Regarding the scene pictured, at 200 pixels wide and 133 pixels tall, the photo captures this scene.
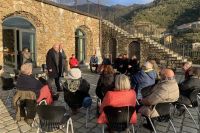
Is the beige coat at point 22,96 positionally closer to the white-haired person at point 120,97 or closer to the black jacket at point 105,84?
the black jacket at point 105,84

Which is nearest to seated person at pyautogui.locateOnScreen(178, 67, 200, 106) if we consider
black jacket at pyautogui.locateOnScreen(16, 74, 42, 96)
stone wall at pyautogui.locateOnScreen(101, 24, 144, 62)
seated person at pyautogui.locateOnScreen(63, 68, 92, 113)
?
seated person at pyautogui.locateOnScreen(63, 68, 92, 113)

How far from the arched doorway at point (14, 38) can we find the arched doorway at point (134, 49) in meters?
9.34

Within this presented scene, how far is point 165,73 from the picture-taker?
5.62 metres

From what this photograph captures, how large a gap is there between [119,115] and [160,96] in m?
1.05

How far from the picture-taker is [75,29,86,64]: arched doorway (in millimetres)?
20516

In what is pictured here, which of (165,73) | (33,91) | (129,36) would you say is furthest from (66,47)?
(165,73)

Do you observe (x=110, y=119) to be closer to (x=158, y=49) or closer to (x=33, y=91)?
(x=33, y=91)

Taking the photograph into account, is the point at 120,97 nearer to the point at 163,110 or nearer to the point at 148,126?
the point at 163,110

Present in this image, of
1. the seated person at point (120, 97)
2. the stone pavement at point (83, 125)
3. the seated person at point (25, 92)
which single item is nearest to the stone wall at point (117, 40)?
the stone pavement at point (83, 125)

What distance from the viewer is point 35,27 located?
1531 cm

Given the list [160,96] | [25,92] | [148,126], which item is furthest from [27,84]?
[160,96]

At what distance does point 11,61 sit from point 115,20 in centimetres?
1273

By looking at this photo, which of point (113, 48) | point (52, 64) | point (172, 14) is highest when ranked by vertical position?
point (172, 14)

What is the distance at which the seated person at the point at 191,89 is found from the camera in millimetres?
6059
